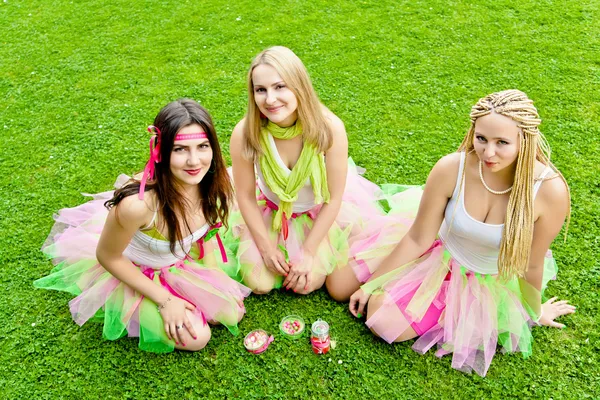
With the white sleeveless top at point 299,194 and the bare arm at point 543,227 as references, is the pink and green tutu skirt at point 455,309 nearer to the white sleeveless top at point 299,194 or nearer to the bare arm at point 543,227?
the bare arm at point 543,227

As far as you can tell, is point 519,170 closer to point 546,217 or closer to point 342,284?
point 546,217

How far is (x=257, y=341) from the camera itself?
3.63 m

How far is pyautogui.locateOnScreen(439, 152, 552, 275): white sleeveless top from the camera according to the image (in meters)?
3.08

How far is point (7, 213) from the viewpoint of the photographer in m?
4.59

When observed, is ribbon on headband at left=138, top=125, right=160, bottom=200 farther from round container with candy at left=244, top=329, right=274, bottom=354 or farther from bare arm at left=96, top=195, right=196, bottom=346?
round container with candy at left=244, top=329, right=274, bottom=354

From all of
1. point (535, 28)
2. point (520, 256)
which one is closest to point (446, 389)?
point (520, 256)

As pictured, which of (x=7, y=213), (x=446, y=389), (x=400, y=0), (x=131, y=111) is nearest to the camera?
(x=446, y=389)

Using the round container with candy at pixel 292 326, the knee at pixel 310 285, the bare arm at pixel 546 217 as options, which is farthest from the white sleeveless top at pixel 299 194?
the bare arm at pixel 546 217

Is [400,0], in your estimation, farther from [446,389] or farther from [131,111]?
[446,389]

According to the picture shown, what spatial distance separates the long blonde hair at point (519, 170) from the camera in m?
2.65

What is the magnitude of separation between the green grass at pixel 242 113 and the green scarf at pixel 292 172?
0.82m

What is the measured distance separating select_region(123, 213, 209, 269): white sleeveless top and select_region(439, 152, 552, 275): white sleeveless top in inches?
64.8

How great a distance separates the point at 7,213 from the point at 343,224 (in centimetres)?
300

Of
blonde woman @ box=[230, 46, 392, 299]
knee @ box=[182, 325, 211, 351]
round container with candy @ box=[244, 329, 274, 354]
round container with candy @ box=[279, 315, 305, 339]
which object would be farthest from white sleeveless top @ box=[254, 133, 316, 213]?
knee @ box=[182, 325, 211, 351]
